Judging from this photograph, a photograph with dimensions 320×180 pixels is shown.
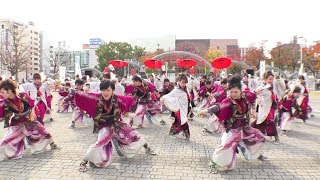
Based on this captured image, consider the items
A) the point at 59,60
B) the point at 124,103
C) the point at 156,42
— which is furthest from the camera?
the point at 156,42

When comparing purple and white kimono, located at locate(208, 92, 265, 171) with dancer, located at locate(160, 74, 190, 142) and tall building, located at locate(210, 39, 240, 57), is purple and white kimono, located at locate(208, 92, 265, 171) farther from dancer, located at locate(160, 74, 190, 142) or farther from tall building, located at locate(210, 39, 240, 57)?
tall building, located at locate(210, 39, 240, 57)

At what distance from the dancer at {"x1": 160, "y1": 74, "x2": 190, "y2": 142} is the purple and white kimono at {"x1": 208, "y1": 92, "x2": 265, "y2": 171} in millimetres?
2181

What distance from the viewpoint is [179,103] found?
7.81 metres

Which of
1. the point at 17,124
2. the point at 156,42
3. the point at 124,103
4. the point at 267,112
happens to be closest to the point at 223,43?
the point at 156,42

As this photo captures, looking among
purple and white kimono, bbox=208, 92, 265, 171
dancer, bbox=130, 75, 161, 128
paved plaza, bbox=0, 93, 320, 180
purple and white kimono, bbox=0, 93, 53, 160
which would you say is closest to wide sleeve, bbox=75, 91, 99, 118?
paved plaza, bbox=0, 93, 320, 180

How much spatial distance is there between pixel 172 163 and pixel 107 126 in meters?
1.29

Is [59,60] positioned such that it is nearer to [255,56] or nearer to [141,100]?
[255,56]

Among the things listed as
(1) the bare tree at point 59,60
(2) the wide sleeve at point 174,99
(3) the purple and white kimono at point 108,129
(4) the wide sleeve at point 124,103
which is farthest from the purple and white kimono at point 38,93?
(1) the bare tree at point 59,60

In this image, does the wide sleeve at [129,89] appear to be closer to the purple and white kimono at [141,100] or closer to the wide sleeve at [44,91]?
the purple and white kimono at [141,100]

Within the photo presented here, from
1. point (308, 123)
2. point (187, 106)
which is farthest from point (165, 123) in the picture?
point (308, 123)

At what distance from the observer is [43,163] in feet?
19.0

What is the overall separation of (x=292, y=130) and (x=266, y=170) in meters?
4.62

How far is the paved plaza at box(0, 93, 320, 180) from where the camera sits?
514cm

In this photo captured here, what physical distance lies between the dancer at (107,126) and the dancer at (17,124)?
1.22 meters
